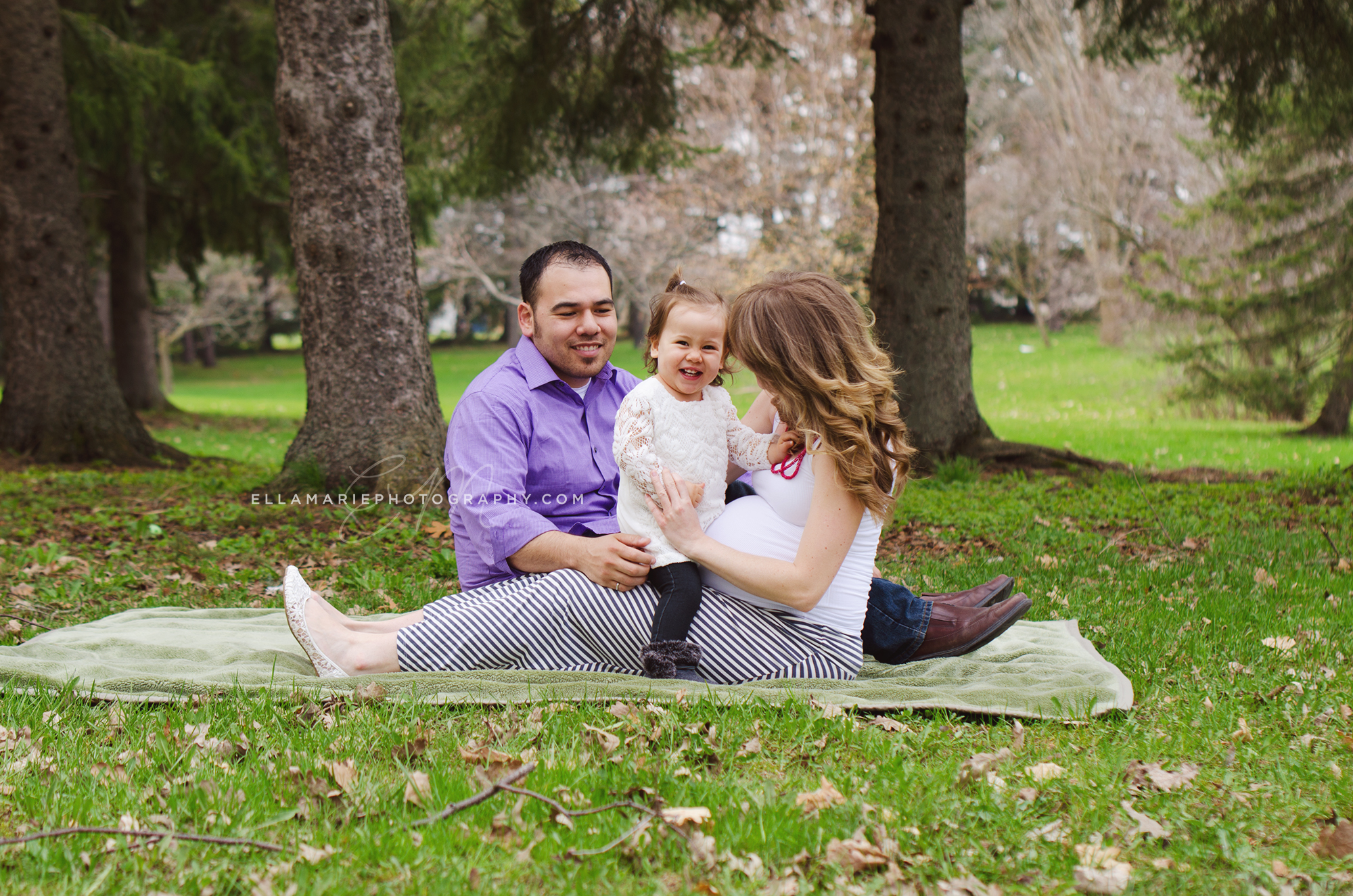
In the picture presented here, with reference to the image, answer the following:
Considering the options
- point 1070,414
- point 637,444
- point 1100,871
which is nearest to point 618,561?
point 637,444

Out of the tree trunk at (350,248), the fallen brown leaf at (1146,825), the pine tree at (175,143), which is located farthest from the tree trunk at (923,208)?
the pine tree at (175,143)

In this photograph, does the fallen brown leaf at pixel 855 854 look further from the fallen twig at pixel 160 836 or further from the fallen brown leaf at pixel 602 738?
the fallen twig at pixel 160 836

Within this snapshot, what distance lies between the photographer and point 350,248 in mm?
6559

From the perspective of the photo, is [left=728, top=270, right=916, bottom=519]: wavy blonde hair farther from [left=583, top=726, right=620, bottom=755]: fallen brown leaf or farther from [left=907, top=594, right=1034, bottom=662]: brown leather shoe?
[left=583, top=726, right=620, bottom=755]: fallen brown leaf

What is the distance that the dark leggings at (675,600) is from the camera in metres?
3.32

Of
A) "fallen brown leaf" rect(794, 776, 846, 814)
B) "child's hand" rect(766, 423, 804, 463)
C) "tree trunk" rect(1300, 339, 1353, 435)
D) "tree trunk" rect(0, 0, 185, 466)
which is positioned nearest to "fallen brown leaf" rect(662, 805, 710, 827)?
"fallen brown leaf" rect(794, 776, 846, 814)

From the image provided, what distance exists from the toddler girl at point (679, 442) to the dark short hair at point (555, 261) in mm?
453

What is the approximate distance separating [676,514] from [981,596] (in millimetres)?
1393

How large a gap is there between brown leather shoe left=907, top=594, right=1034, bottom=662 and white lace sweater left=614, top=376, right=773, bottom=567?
0.94 meters

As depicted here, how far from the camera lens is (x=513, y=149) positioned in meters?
9.91

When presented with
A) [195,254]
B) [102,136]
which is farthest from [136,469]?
[195,254]

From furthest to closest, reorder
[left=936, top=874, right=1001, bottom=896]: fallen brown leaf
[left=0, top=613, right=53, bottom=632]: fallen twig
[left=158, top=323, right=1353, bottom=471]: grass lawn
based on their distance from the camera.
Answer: [left=158, top=323, right=1353, bottom=471]: grass lawn → [left=0, top=613, right=53, bottom=632]: fallen twig → [left=936, top=874, right=1001, bottom=896]: fallen brown leaf

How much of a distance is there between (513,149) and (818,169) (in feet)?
44.5

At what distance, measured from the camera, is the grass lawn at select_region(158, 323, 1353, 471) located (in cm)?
1143
